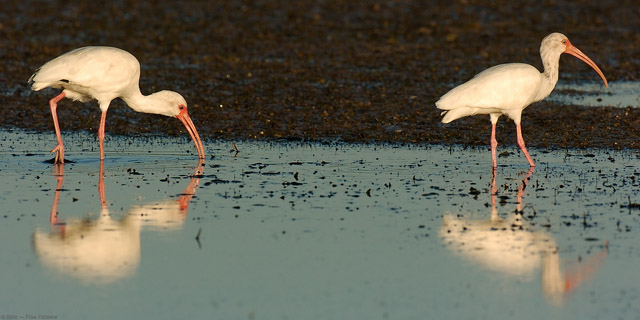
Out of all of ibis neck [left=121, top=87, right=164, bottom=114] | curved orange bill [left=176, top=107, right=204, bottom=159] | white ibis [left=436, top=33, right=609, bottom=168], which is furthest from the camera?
ibis neck [left=121, top=87, right=164, bottom=114]

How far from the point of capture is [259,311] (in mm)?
6793

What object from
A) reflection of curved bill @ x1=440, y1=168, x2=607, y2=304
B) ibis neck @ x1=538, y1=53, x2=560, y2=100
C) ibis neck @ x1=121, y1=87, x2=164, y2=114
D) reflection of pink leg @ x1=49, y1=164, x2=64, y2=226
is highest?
ibis neck @ x1=538, y1=53, x2=560, y2=100

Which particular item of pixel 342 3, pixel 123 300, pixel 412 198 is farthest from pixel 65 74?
pixel 342 3

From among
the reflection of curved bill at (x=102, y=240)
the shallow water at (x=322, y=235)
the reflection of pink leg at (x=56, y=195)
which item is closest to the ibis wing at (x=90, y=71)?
the shallow water at (x=322, y=235)

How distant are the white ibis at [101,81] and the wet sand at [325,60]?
Result: 1143 mm

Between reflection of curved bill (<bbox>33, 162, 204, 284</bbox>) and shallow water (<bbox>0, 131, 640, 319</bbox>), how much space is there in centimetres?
2

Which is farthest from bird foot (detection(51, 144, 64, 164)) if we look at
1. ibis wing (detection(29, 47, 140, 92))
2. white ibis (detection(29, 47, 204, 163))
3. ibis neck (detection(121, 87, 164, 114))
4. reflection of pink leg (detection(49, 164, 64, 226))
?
ibis neck (detection(121, 87, 164, 114))

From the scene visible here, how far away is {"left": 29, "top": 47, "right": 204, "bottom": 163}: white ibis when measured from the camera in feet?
41.6

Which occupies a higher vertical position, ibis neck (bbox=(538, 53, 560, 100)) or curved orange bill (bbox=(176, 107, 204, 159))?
ibis neck (bbox=(538, 53, 560, 100))

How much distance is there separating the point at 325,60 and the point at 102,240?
12.8 meters

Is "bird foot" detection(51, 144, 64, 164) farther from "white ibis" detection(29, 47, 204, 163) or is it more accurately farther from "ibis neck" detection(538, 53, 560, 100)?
"ibis neck" detection(538, 53, 560, 100)

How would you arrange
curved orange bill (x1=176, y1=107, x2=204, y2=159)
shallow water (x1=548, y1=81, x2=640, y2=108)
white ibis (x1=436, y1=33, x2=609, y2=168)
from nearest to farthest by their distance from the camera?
1. white ibis (x1=436, y1=33, x2=609, y2=168)
2. curved orange bill (x1=176, y1=107, x2=204, y2=159)
3. shallow water (x1=548, y1=81, x2=640, y2=108)

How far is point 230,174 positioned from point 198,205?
176 centimetres

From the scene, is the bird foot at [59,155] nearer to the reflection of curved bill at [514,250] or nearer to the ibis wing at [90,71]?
the ibis wing at [90,71]
